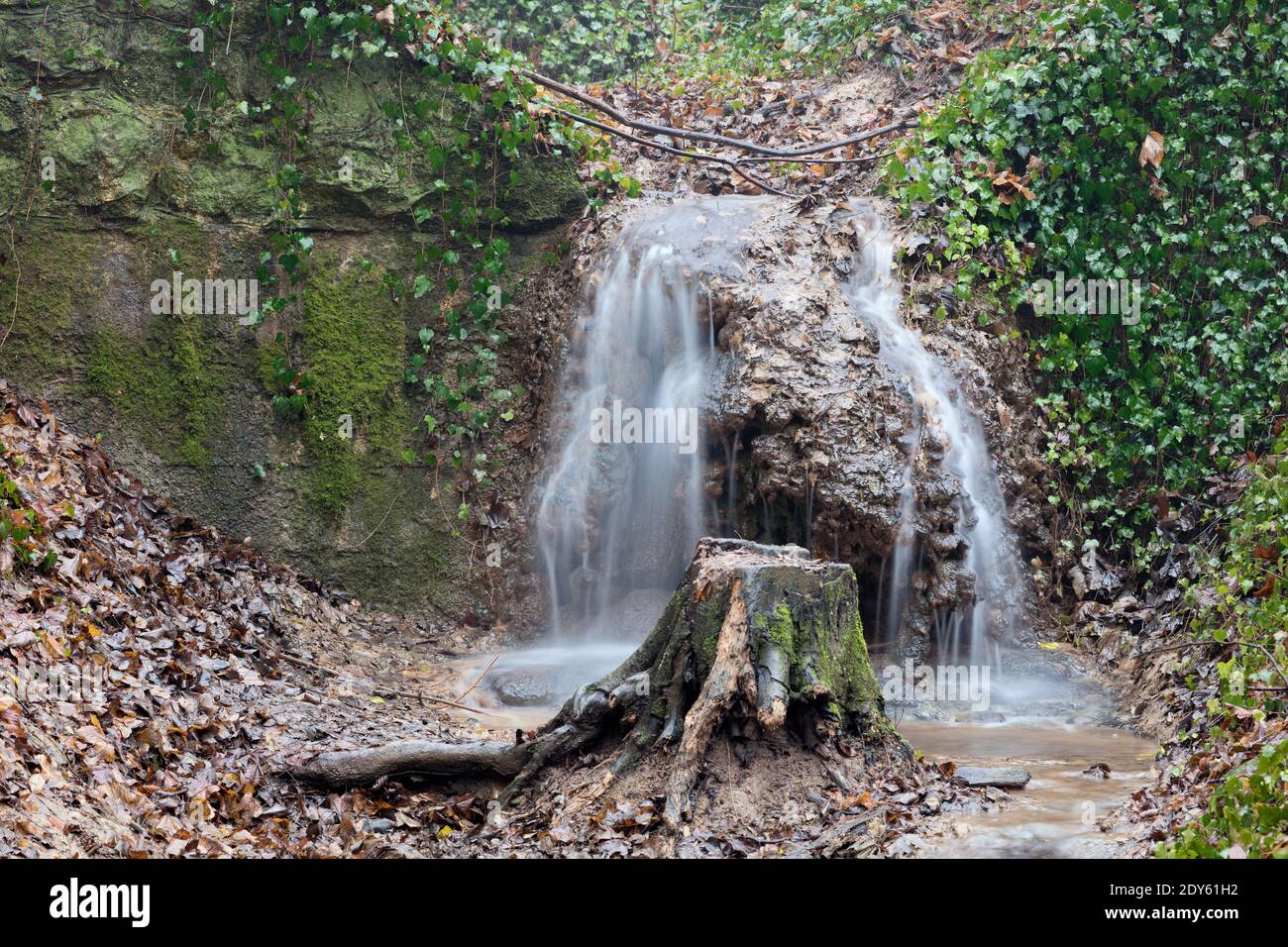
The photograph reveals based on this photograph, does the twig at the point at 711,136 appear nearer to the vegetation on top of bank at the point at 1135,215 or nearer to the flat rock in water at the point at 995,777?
the vegetation on top of bank at the point at 1135,215

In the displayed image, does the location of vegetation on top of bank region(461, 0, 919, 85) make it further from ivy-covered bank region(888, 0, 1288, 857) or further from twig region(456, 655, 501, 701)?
twig region(456, 655, 501, 701)

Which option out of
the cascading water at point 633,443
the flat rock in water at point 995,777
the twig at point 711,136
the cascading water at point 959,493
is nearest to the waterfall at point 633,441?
the cascading water at point 633,443

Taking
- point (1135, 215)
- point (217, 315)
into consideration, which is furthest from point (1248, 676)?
point (217, 315)

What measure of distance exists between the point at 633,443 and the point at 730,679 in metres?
4.11

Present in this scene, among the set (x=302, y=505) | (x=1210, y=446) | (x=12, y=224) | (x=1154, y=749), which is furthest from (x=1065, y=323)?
(x=12, y=224)

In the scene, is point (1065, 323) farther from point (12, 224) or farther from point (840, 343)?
point (12, 224)

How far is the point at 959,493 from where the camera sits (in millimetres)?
7922

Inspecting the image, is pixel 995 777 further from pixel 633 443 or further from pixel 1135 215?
pixel 1135 215

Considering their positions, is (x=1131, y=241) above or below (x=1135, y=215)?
below

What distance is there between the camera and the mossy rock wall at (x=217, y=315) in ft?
27.6

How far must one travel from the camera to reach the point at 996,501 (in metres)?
8.25

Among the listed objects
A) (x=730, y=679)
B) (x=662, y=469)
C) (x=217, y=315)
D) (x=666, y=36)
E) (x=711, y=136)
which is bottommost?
(x=730, y=679)

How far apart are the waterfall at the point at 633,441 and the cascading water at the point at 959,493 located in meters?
1.29

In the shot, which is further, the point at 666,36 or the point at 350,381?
the point at 666,36
